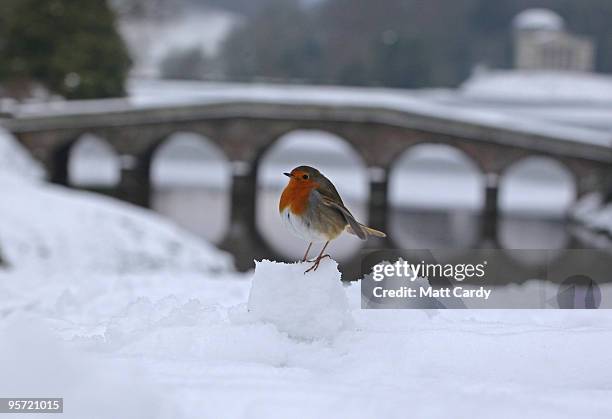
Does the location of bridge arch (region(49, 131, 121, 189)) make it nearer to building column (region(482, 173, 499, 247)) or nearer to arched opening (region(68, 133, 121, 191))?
arched opening (region(68, 133, 121, 191))

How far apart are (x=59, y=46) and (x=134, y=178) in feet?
18.8

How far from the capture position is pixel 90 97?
35.2 m

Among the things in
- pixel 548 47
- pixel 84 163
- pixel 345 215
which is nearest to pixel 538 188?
pixel 84 163

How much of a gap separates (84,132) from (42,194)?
48.2 feet

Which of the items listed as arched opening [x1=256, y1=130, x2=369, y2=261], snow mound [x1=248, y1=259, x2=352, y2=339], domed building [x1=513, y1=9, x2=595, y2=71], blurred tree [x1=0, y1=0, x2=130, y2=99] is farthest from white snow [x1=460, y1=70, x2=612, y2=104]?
snow mound [x1=248, y1=259, x2=352, y2=339]

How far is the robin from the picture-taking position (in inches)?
189

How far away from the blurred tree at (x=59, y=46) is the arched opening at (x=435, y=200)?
38.2 feet

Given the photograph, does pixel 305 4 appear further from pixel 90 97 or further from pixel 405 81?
pixel 90 97

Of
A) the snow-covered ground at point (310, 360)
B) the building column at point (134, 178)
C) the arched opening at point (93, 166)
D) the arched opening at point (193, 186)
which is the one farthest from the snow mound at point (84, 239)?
the arched opening at point (93, 166)

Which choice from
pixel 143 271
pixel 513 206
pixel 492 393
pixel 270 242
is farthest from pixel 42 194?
pixel 513 206

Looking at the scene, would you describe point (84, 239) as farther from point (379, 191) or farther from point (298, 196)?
point (379, 191)

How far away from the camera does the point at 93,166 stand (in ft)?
133

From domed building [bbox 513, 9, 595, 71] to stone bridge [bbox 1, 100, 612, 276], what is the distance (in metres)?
23.9

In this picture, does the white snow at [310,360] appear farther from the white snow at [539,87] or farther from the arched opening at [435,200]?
the white snow at [539,87]
